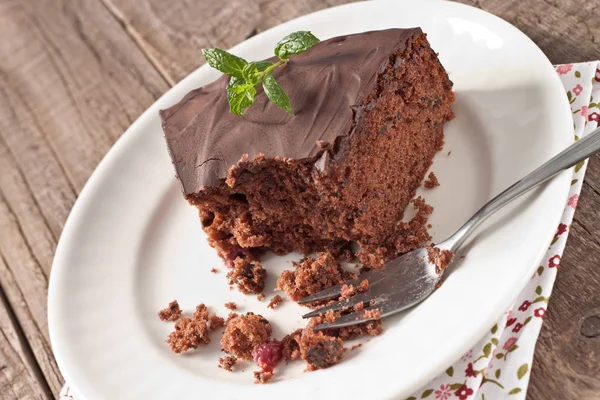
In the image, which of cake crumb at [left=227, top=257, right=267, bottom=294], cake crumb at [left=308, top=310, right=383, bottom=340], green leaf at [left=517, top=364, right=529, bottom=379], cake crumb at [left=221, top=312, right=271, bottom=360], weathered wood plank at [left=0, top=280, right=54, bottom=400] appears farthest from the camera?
weathered wood plank at [left=0, top=280, right=54, bottom=400]

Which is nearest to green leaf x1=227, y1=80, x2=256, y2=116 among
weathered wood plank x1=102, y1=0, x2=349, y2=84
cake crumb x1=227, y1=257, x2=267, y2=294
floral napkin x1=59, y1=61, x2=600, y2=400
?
cake crumb x1=227, y1=257, x2=267, y2=294

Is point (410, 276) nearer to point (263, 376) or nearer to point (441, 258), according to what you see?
point (441, 258)

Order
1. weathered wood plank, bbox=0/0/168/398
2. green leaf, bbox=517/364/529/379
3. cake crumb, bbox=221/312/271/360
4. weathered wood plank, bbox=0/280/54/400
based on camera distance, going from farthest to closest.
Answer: weathered wood plank, bbox=0/0/168/398
weathered wood plank, bbox=0/280/54/400
cake crumb, bbox=221/312/271/360
green leaf, bbox=517/364/529/379

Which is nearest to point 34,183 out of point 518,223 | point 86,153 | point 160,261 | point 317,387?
point 86,153

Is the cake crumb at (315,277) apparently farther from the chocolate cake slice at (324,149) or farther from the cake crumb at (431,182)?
the cake crumb at (431,182)

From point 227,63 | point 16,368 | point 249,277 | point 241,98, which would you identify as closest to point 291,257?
point 249,277

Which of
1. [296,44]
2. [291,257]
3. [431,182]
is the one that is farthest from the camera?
[291,257]

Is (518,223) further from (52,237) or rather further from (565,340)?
(52,237)

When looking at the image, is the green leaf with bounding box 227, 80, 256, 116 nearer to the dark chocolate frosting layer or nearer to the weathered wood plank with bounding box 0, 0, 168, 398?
the dark chocolate frosting layer
